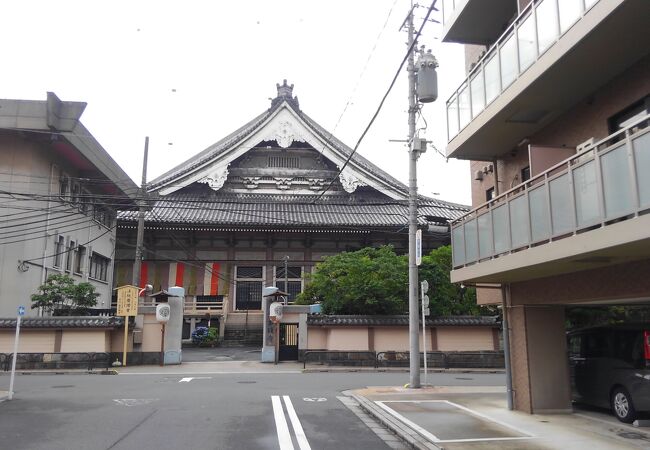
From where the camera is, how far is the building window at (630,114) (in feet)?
28.1

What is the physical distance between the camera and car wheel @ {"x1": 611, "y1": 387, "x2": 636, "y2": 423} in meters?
9.52

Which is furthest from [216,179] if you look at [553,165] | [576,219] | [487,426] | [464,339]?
[576,219]

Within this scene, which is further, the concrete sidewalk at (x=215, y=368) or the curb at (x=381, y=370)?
the curb at (x=381, y=370)

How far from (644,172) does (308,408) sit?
27.1ft

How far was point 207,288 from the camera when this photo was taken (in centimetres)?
3428

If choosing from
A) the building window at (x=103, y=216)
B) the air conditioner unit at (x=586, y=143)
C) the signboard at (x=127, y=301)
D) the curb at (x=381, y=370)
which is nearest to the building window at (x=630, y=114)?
the air conditioner unit at (x=586, y=143)

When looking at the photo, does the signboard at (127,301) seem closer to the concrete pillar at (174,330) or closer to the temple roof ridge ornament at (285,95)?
the concrete pillar at (174,330)

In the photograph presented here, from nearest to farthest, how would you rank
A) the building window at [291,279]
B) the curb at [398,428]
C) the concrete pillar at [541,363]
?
the curb at [398,428], the concrete pillar at [541,363], the building window at [291,279]

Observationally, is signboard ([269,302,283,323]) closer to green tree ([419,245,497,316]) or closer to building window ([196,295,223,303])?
green tree ([419,245,497,316])

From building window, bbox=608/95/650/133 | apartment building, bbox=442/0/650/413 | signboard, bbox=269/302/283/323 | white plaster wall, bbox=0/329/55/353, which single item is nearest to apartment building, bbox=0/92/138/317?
white plaster wall, bbox=0/329/55/353

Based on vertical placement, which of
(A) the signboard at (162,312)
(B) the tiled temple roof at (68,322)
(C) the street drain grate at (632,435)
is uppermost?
(A) the signboard at (162,312)

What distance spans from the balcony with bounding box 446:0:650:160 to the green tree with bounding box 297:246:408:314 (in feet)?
38.1

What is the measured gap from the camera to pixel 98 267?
105 feet

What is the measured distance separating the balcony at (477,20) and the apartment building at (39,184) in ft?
45.5
